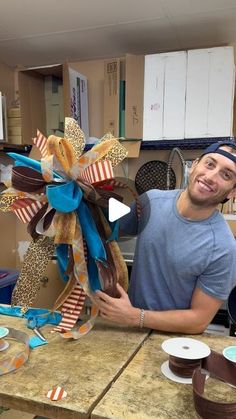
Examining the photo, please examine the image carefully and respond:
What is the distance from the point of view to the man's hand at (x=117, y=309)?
3.65 ft

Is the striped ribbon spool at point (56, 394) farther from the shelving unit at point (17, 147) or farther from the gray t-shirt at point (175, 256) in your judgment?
the shelving unit at point (17, 147)

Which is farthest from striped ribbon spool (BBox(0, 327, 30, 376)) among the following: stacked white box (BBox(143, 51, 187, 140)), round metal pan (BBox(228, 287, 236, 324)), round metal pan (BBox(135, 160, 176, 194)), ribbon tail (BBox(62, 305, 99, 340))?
round metal pan (BBox(135, 160, 176, 194))

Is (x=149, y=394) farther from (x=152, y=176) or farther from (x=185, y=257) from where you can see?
(x=152, y=176)

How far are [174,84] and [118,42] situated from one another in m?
0.55

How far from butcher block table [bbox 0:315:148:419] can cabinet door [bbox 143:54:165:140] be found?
1.66 metres

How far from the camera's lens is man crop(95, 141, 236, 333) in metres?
1.14

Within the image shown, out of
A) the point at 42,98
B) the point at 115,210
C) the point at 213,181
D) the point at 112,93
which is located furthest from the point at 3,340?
the point at 42,98

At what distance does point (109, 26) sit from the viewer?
2.34m

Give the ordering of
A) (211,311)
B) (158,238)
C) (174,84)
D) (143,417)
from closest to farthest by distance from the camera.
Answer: (143,417), (211,311), (158,238), (174,84)

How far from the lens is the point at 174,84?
243cm

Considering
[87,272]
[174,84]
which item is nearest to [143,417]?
[87,272]

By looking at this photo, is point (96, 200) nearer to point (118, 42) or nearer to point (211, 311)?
point (211, 311)

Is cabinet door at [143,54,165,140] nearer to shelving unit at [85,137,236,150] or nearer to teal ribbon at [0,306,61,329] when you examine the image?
shelving unit at [85,137,236,150]

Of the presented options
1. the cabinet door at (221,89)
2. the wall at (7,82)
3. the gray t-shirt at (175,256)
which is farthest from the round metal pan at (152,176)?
the gray t-shirt at (175,256)
